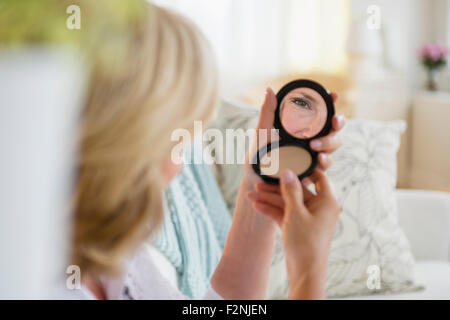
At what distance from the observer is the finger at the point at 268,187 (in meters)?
0.50

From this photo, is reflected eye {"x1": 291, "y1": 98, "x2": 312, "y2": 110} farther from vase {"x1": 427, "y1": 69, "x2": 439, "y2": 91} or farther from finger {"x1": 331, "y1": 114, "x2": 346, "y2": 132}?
vase {"x1": 427, "y1": 69, "x2": 439, "y2": 91}

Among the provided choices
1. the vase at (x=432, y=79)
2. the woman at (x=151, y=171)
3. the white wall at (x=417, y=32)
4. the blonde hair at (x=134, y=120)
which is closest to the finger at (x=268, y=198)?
the woman at (x=151, y=171)

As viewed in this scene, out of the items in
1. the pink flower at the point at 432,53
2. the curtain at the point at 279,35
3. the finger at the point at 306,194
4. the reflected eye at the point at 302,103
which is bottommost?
the finger at the point at 306,194

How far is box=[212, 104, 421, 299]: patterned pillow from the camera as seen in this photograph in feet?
2.23

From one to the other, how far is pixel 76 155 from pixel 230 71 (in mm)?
309

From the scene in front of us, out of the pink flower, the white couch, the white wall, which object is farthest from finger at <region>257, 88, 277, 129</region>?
the pink flower

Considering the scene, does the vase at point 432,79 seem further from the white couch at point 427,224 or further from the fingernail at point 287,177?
the fingernail at point 287,177

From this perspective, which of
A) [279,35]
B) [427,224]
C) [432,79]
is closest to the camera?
[427,224]

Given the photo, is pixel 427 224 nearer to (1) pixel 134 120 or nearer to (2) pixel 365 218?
(2) pixel 365 218

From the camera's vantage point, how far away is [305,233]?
1.59 feet

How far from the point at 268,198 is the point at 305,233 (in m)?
0.05

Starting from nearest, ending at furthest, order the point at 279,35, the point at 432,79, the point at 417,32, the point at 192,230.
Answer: the point at 192,230 → the point at 279,35 → the point at 432,79 → the point at 417,32

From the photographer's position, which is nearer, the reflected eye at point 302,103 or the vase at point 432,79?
the reflected eye at point 302,103

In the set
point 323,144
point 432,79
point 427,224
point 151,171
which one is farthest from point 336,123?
point 432,79
